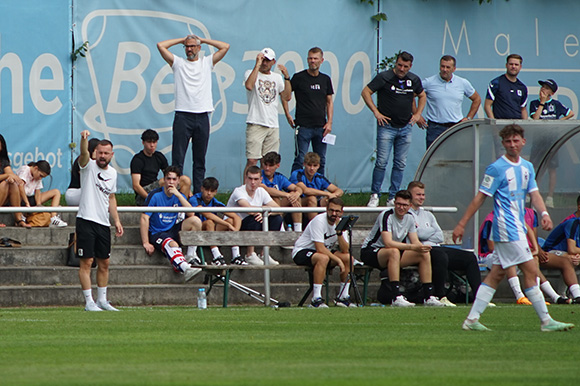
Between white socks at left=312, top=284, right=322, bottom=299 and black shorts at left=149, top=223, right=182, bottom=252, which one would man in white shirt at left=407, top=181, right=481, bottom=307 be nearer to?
white socks at left=312, top=284, right=322, bottom=299

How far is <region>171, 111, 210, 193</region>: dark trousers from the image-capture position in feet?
53.9

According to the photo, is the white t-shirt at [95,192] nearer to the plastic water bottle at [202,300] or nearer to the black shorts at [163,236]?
the plastic water bottle at [202,300]

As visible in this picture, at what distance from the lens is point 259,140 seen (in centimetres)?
1703

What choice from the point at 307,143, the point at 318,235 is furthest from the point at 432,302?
the point at 307,143

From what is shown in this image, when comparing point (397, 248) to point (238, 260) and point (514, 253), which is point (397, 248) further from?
point (514, 253)

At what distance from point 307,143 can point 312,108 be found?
0.56m

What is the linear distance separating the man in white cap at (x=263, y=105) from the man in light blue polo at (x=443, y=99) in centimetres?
244

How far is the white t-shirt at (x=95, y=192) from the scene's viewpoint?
1317cm

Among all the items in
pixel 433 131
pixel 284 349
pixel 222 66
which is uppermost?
pixel 222 66

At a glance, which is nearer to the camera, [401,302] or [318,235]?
[401,302]

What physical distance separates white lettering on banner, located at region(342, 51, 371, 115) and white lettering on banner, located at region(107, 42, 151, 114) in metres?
3.48

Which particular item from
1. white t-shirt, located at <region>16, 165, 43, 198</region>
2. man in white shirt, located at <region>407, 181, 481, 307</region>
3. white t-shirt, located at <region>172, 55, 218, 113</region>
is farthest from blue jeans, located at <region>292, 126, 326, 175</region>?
white t-shirt, located at <region>16, 165, 43, 198</region>

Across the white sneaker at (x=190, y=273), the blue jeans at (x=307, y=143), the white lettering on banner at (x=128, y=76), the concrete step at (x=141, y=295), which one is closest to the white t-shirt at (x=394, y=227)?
the concrete step at (x=141, y=295)

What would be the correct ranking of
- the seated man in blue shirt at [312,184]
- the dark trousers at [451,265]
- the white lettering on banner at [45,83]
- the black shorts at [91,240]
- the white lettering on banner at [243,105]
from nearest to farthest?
the black shorts at [91,240], the dark trousers at [451,265], the seated man in blue shirt at [312,184], the white lettering on banner at [45,83], the white lettering on banner at [243,105]
